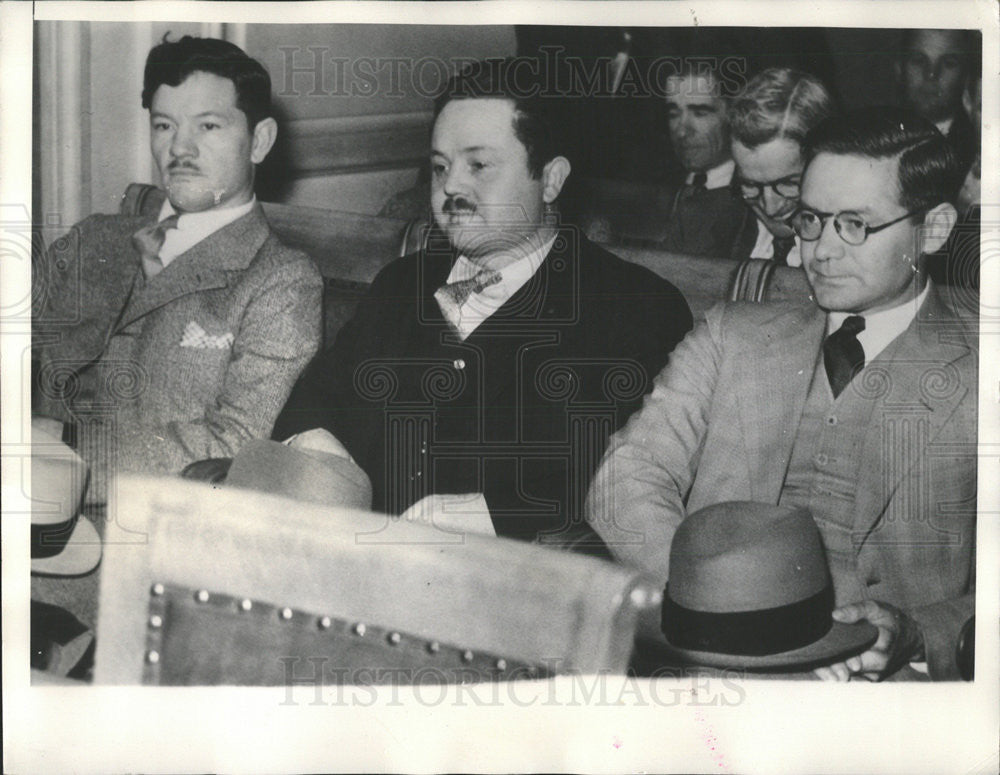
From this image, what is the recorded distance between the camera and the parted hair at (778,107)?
6.61 ft

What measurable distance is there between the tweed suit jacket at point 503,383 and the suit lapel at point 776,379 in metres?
0.16

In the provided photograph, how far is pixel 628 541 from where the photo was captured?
1989 millimetres

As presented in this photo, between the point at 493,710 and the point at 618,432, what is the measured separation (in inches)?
23.1

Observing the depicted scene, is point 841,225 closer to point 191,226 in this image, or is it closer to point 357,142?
point 357,142

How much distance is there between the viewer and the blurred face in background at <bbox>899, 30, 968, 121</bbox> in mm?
2031

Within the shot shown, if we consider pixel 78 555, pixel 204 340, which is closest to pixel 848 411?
pixel 204 340

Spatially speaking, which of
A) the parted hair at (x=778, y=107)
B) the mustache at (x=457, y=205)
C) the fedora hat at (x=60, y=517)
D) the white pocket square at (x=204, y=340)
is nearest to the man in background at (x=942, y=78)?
the parted hair at (x=778, y=107)

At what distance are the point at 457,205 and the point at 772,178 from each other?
0.61m

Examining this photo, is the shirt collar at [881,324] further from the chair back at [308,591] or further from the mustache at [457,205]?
the mustache at [457,205]

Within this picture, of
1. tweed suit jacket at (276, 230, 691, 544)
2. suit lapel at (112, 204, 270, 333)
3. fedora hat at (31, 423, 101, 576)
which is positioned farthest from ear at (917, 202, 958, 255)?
fedora hat at (31, 423, 101, 576)

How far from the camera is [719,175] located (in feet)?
6.63

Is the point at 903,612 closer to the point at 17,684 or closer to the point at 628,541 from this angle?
the point at 628,541

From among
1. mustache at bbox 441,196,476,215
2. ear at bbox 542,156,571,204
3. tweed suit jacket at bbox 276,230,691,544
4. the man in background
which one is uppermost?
the man in background

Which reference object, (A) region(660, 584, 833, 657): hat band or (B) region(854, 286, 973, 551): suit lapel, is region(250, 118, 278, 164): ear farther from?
(B) region(854, 286, 973, 551): suit lapel
